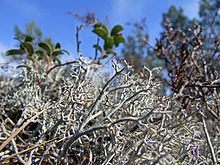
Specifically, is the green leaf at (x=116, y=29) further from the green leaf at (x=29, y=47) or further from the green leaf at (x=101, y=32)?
the green leaf at (x=29, y=47)

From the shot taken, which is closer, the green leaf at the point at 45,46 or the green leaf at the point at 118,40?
the green leaf at the point at 45,46

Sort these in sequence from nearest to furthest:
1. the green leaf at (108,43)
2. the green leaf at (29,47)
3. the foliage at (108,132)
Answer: the foliage at (108,132), the green leaf at (29,47), the green leaf at (108,43)

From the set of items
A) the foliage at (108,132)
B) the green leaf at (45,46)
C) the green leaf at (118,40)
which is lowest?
the foliage at (108,132)

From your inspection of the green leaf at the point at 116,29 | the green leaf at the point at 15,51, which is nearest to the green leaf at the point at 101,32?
the green leaf at the point at 116,29

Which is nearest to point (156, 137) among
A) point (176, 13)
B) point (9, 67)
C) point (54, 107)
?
point (54, 107)

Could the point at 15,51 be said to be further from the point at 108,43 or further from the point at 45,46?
the point at 108,43

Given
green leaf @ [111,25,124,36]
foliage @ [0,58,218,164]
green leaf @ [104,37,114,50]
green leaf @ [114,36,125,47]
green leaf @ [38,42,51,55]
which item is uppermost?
green leaf @ [111,25,124,36]

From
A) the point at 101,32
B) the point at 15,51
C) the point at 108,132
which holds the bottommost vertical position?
the point at 108,132

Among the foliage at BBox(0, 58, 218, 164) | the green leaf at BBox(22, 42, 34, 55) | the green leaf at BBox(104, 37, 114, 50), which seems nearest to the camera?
the foliage at BBox(0, 58, 218, 164)

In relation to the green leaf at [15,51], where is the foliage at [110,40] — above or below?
above

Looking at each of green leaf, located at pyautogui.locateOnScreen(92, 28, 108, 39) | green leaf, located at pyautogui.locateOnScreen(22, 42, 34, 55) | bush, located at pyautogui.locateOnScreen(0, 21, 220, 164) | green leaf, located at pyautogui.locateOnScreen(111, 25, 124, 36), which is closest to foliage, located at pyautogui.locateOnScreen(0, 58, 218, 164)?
bush, located at pyautogui.locateOnScreen(0, 21, 220, 164)

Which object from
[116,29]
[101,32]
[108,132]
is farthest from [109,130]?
[116,29]

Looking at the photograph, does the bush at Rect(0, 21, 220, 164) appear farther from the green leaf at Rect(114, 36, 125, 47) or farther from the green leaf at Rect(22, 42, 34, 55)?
the green leaf at Rect(114, 36, 125, 47)
